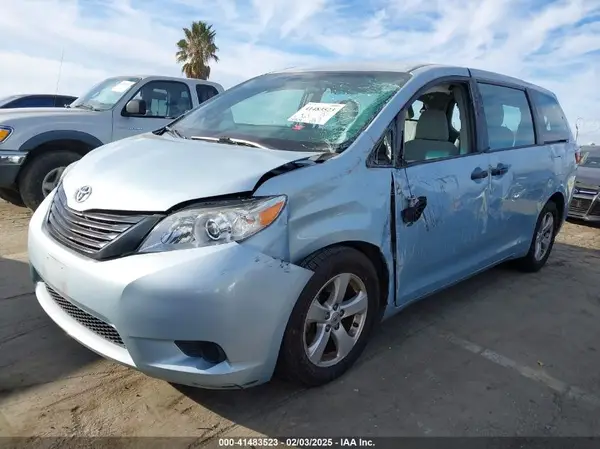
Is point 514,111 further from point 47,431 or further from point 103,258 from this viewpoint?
point 47,431

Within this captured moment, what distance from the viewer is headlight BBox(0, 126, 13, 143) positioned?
5.52m

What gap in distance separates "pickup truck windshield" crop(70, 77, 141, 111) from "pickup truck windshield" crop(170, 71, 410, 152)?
11.5 feet

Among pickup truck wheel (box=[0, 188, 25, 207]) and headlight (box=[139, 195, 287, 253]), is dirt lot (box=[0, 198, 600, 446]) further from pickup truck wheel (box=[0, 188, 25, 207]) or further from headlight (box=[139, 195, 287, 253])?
pickup truck wheel (box=[0, 188, 25, 207])

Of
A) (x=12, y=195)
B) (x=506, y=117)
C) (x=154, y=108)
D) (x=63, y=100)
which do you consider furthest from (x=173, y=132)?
(x=63, y=100)

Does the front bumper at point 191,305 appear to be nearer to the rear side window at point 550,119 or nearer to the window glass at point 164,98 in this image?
the rear side window at point 550,119

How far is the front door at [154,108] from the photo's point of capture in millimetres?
6488

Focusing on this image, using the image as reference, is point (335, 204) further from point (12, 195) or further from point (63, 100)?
point (63, 100)

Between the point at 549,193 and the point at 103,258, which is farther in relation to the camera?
the point at 549,193

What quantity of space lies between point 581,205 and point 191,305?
7.57 m

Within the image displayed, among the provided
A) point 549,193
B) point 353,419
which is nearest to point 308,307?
point 353,419

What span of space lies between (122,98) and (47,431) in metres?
5.19

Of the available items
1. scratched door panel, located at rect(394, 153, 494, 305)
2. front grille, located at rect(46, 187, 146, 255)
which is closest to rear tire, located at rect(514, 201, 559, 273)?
scratched door panel, located at rect(394, 153, 494, 305)

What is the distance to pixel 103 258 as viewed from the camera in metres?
2.17

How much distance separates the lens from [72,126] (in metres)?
5.99
